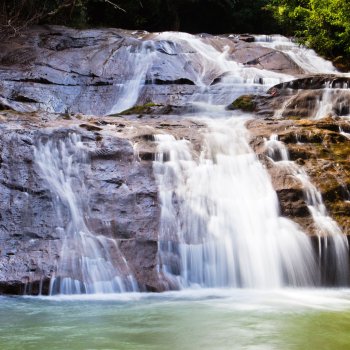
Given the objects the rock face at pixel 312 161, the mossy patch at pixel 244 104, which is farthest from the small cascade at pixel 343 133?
the mossy patch at pixel 244 104

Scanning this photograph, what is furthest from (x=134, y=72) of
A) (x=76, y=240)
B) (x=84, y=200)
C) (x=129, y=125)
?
(x=76, y=240)

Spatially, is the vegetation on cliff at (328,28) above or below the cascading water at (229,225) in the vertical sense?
above

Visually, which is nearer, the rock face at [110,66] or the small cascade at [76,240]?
the small cascade at [76,240]

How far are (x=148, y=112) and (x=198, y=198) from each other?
3785 mm

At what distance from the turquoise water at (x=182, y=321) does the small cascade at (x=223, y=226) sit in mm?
326

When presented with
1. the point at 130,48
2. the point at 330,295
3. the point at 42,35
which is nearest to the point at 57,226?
the point at 330,295

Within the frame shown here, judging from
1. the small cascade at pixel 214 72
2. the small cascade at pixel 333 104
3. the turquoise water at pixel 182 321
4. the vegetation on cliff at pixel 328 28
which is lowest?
the turquoise water at pixel 182 321

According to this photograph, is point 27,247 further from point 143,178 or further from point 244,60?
point 244,60

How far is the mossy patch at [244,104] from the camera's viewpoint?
32.3ft

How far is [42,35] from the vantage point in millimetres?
14148

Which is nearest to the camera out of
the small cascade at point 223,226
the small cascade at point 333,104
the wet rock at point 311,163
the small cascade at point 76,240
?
the small cascade at point 76,240

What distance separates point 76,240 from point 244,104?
5.36 meters

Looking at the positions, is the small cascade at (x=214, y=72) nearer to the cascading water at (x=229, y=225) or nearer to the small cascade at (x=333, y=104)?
the small cascade at (x=333, y=104)

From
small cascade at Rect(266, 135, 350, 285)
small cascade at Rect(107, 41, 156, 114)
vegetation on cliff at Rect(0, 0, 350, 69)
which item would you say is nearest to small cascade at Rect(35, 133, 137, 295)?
small cascade at Rect(266, 135, 350, 285)
